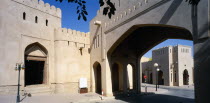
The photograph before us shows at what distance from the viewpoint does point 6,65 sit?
579 inches

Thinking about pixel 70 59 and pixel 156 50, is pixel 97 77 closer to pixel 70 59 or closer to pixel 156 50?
pixel 70 59

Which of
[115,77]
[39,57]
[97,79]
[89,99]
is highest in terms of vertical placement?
[39,57]

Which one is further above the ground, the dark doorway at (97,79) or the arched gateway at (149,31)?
the arched gateway at (149,31)

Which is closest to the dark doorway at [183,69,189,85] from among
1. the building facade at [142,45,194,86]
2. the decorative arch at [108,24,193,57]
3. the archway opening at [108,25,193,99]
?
the building facade at [142,45,194,86]

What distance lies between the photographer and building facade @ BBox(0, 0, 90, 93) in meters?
14.9

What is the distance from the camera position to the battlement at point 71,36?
62.6 feet

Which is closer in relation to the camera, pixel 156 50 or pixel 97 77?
pixel 97 77

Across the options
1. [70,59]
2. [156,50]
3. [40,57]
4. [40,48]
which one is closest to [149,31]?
[70,59]

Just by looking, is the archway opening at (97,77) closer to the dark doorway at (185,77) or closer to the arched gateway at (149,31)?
the arched gateway at (149,31)

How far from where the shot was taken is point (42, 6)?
728 inches

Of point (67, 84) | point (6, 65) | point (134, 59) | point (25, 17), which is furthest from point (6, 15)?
point (134, 59)

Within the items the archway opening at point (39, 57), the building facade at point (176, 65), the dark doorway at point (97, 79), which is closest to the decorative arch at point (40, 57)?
the archway opening at point (39, 57)

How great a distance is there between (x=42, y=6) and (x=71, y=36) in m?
4.65

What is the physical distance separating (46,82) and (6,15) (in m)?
7.91
